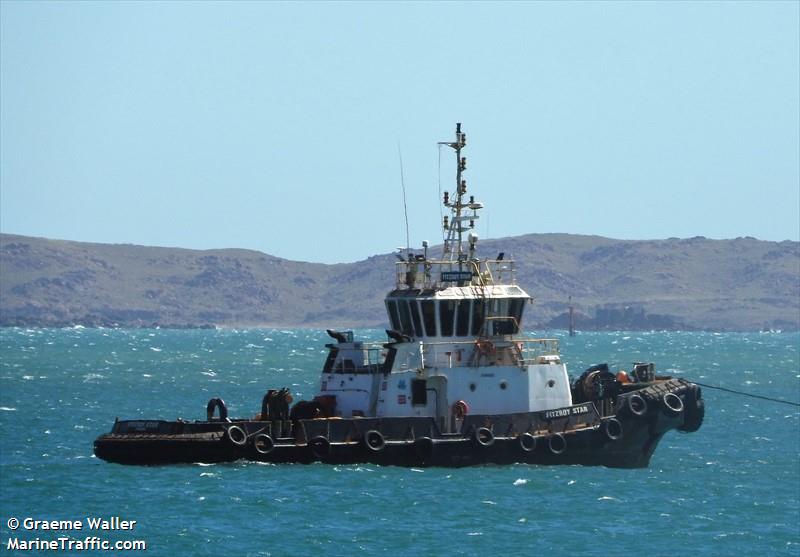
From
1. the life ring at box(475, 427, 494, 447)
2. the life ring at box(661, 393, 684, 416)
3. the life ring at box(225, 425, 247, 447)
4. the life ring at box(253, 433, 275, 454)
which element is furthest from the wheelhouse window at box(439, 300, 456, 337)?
the life ring at box(661, 393, 684, 416)

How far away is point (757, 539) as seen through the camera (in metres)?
35.6

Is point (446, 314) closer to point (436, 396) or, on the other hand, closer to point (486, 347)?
point (486, 347)

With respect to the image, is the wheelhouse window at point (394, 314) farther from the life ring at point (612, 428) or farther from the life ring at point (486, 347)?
the life ring at point (612, 428)

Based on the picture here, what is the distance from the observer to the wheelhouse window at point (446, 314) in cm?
4156

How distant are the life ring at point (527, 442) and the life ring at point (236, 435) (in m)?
6.78

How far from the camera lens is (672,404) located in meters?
43.6

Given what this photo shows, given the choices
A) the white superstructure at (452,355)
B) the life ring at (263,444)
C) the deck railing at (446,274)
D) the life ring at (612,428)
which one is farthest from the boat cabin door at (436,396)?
the life ring at (612,428)

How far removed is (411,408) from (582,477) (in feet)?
15.0

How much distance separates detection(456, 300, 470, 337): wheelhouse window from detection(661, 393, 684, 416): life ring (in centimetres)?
570

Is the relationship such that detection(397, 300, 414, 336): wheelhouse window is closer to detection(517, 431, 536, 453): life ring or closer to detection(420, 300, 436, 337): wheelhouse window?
detection(420, 300, 436, 337): wheelhouse window

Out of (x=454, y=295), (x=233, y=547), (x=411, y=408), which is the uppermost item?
(x=454, y=295)

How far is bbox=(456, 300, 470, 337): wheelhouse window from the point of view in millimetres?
41719

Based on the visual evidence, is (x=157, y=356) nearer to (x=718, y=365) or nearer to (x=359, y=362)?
(x=718, y=365)

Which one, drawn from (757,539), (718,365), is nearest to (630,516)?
(757,539)
